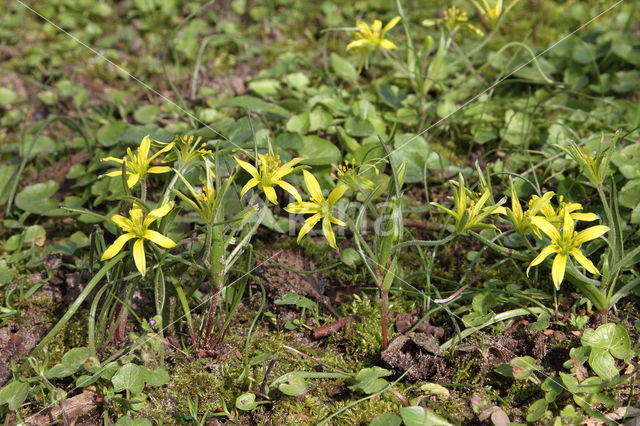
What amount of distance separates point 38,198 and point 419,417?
6.67ft

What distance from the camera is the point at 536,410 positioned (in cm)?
178

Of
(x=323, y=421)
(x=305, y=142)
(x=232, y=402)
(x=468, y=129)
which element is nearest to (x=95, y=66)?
(x=305, y=142)

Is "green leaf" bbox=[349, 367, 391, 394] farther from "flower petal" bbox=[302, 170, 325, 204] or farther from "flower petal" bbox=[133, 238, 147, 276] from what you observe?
"flower petal" bbox=[133, 238, 147, 276]

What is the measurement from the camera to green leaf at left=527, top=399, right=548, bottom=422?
5.79ft

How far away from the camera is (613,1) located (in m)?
3.76

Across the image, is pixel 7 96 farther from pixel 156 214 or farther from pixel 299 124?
pixel 156 214

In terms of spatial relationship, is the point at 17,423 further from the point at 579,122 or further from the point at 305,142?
the point at 579,122

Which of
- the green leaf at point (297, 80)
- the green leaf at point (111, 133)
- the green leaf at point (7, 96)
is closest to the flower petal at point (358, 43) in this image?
the green leaf at point (297, 80)

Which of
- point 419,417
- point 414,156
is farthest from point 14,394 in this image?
point 414,156

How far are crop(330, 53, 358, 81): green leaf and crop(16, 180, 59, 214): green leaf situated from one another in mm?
1588

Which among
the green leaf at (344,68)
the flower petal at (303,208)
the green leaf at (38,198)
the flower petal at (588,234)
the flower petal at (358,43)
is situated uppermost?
the flower petal at (358,43)

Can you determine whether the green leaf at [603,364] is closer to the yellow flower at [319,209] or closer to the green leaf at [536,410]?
the green leaf at [536,410]

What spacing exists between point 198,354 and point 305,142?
3.57ft

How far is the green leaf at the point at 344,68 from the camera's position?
3172 millimetres
